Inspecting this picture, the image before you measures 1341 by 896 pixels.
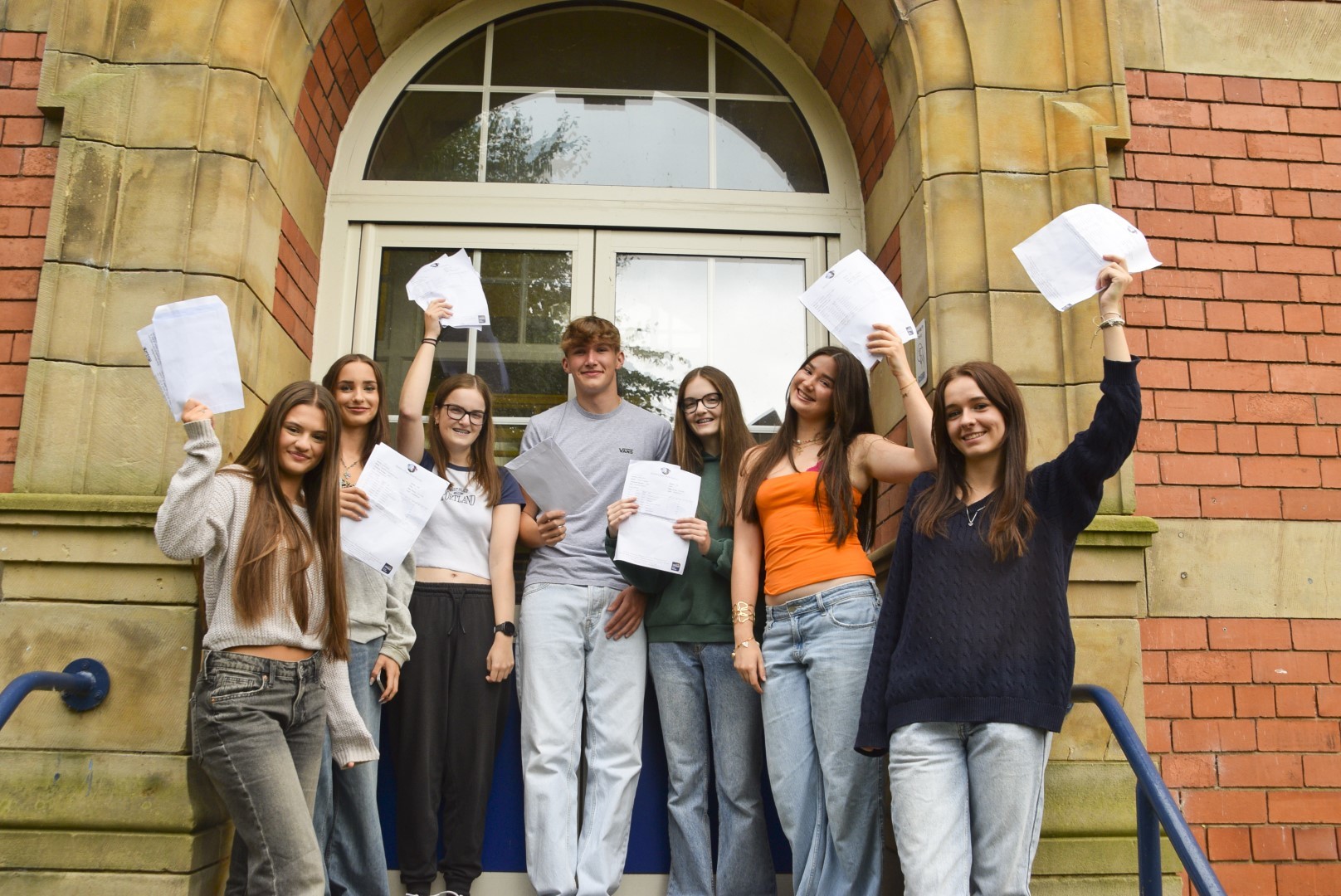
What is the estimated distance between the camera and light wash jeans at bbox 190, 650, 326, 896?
9.29ft

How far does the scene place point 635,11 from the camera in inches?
218

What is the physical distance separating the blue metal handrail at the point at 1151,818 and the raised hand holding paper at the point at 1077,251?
115 centimetres

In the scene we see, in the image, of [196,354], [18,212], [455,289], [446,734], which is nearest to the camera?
[196,354]

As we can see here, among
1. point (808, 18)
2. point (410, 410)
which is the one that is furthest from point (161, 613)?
point (808, 18)

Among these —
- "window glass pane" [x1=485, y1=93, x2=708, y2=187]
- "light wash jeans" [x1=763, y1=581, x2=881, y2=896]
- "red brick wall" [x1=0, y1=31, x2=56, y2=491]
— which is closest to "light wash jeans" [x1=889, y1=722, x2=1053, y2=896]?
"light wash jeans" [x1=763, y1=581, x2=881, y2=896]

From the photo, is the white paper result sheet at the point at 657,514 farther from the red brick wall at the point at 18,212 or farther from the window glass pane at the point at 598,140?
the red brick wall at the point at 18,212

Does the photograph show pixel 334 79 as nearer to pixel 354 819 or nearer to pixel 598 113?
pixel 598 113

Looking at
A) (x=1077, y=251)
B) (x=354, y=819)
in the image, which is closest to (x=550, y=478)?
(x=354, y=819)

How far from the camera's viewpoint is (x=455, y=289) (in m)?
4.09

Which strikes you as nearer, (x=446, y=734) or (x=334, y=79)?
(x=446, y=734)

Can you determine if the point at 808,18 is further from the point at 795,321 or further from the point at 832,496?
the point at 832,496

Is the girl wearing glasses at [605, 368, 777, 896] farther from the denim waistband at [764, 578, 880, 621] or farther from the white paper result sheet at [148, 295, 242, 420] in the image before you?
the white paper result sheet at [148, 295, 242, 420]

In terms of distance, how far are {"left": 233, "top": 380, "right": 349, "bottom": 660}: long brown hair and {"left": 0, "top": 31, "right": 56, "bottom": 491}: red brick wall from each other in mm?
1491

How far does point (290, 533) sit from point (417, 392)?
1.02 meters
